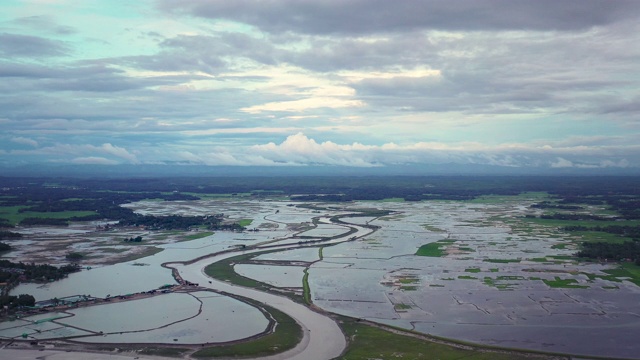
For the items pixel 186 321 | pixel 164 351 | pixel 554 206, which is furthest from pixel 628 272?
pixel 554 206

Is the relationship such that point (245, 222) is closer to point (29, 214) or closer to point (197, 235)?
point (197, 235)

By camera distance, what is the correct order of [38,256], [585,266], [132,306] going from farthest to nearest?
[38,256], [585,266], [132,306]

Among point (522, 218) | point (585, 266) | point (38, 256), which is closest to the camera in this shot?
point (585, 266)

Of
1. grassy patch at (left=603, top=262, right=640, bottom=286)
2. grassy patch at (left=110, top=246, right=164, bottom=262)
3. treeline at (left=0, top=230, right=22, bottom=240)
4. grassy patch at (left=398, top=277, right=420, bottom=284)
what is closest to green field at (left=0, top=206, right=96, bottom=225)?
treeline at (left=0, top=230, right=22, bottom=240)

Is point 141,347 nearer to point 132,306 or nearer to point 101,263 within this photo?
point 132,306

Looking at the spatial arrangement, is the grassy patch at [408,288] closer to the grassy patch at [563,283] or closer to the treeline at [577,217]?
the grassy patch at [563,283]

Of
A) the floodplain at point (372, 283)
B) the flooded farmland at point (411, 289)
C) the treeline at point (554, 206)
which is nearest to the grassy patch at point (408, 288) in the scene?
the flooded farmland at point (411, 289)

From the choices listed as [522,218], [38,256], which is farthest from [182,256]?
[522,218]
